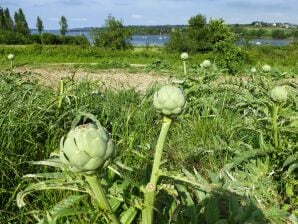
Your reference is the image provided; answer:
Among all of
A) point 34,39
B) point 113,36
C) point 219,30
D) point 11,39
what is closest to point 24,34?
point 34,39

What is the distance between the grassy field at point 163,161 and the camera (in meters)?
1.17

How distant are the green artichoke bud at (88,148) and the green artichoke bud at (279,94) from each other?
3.49ft

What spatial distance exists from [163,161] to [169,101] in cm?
24

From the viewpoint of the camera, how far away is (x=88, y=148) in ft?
2.28

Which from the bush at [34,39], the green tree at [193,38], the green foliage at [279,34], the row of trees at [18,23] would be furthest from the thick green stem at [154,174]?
the green foliage at [279,34]

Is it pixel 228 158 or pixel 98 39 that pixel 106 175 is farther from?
pixel 98 39

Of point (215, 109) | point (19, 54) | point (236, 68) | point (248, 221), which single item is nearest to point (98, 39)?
point (19, 54)

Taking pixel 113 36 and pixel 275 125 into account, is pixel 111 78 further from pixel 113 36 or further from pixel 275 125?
pixel 113 36

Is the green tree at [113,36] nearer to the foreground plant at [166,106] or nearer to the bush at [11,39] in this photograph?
the bush at [11,39]

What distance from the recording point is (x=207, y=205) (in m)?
1.30

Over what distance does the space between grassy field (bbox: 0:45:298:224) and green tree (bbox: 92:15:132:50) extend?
2247cm

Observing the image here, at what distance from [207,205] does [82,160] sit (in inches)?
27.0

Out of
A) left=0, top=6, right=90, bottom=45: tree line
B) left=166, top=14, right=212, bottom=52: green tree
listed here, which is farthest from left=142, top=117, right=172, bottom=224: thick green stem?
left=0, top=6, right=90, bottom=45: tree line

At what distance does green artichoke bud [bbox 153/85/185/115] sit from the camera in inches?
34.6
